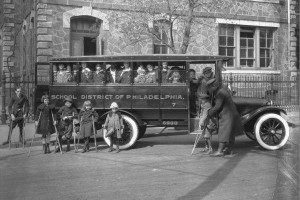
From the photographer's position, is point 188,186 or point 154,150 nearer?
point 188,186

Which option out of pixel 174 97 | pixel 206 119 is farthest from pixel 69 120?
pixel 206 119

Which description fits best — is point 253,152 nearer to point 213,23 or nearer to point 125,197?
point 125,197

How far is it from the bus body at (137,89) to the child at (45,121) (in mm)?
354

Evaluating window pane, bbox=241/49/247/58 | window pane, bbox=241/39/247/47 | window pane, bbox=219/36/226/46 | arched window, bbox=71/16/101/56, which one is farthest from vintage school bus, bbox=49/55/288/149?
window pane, bbox=241/39/247/47

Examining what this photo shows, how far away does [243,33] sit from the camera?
2197 cm

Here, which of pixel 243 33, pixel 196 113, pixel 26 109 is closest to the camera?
pixel 196 113

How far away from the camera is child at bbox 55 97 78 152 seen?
390 inches

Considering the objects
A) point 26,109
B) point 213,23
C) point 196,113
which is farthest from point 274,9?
point 26,109

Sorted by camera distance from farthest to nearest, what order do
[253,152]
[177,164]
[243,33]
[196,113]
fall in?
1. [243,33]
2. [196,113]
3. [253,152]
4. [177,164]

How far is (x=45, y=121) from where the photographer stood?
9.92 m

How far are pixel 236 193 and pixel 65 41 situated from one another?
525 inches

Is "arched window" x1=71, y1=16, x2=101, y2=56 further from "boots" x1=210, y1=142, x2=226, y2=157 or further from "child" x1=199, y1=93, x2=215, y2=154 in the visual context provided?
"boots" x1=210, y1=142, x2=226, y2=157

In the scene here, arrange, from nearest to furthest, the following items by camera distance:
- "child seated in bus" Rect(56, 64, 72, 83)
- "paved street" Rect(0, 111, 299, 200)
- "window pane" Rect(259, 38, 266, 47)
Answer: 1. "paved street" Rect(0, 111, 299, 200)
2. "child seated in bus" Rect(56, 64, 72, 83)
3. "window pane" Rect(259, 38, 266, 47)

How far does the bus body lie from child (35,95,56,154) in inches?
13.9
